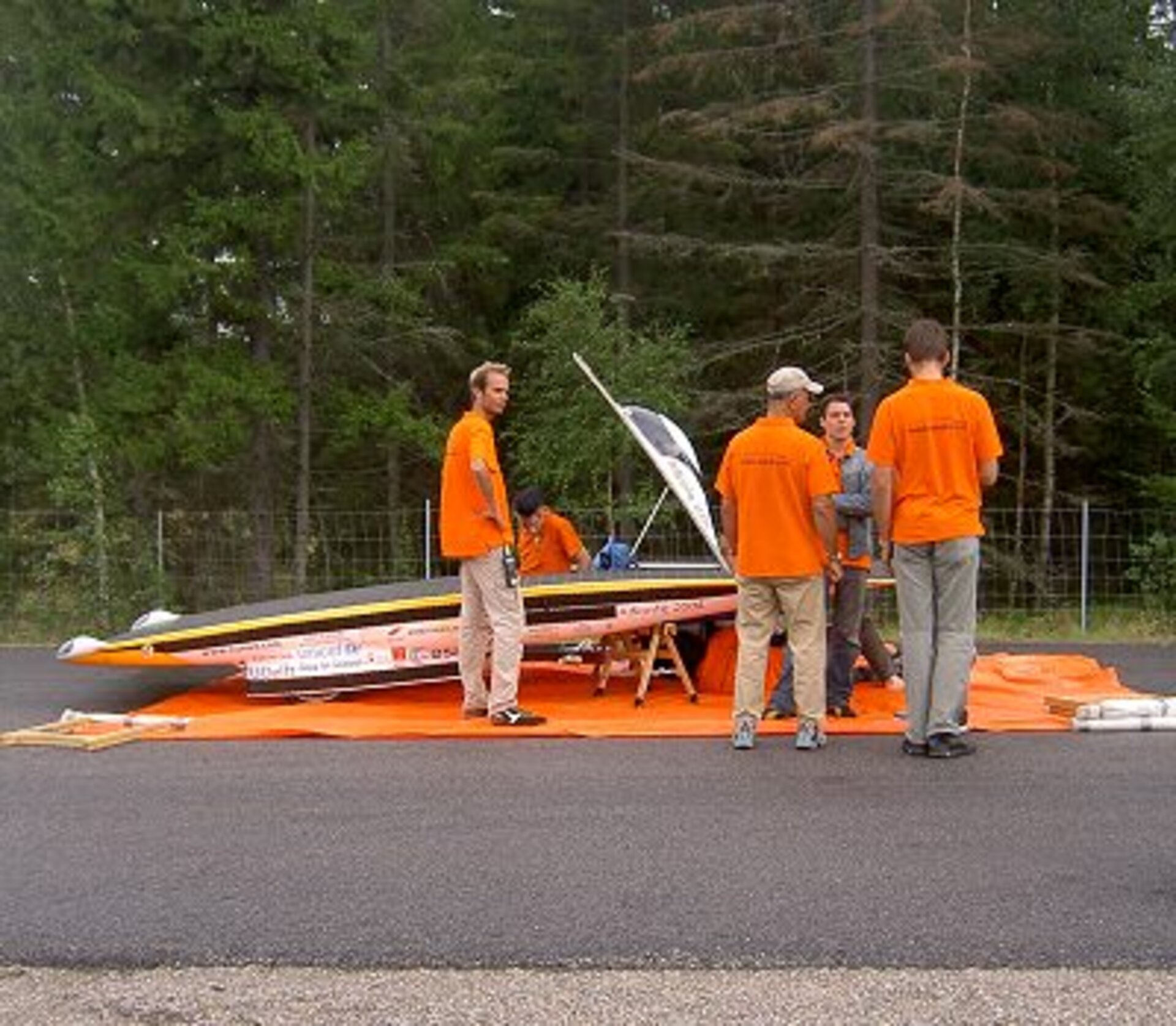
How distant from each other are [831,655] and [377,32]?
18.1 m

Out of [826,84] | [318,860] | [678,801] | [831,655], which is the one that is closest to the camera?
[318,860]

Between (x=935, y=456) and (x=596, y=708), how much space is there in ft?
8.74

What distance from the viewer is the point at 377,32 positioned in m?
23.5

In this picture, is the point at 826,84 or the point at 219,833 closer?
the point at 219,833

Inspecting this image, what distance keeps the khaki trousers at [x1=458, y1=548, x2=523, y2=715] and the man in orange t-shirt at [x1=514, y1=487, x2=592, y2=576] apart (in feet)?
6.04

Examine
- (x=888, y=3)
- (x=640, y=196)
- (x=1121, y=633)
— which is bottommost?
(x=1121, y=633)

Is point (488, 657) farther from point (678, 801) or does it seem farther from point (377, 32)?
point (377, 32)

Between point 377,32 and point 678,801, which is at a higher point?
point 377,32

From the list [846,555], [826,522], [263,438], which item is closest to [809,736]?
[826,522]

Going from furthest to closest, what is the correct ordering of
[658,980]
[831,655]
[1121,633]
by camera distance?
[1121,633] < [831,655] < [658,980]

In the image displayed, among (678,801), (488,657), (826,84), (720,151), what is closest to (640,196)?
(720,151)

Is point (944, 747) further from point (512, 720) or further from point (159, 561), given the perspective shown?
point (159, 561)

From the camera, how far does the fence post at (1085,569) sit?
15852 mm

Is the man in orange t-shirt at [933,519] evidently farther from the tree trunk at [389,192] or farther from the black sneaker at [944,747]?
the tree trunk at [389,192]
